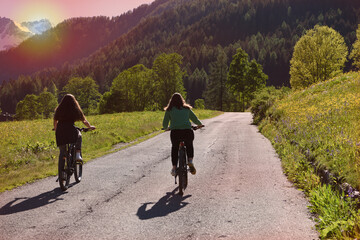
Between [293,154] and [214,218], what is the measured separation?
5.64 m

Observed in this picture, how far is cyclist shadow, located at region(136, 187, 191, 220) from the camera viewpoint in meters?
6.01

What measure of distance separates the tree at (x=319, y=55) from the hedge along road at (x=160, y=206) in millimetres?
43166

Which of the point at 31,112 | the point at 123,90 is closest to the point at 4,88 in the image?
the point at 31,112

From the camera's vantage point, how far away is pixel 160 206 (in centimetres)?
652

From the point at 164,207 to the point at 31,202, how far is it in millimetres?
3145

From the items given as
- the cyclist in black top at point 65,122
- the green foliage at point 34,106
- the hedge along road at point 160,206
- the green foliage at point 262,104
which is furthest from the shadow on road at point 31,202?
the green foliage at point 34,106

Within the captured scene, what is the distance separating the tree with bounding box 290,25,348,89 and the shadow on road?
48143mm

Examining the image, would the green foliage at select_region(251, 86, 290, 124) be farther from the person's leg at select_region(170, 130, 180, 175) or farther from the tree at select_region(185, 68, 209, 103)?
the tree at select_region(185, 68, 209, 103)

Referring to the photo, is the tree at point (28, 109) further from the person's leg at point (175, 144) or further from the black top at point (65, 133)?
the person's leg at point (175, 144)

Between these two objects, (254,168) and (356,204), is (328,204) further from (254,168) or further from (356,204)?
(254,168)

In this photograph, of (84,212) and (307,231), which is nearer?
(307,231)

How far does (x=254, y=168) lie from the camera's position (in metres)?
9.98

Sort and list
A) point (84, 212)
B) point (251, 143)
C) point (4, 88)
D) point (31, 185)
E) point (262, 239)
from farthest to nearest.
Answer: point (4, 88) < point (251, 143) < point (31, 185) < point (84, 212) < point (262, 239)

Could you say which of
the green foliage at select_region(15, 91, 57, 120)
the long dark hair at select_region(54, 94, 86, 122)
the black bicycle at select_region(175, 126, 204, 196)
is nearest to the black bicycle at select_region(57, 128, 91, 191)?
the long dark hair at select_region(54, 94, 86, 122)
